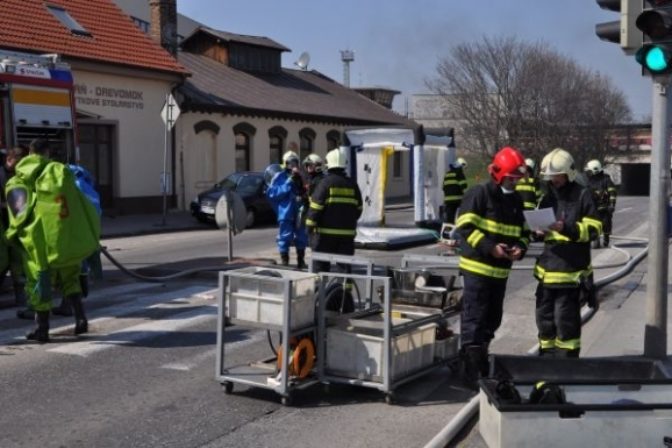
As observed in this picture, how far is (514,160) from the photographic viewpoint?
20.9ft

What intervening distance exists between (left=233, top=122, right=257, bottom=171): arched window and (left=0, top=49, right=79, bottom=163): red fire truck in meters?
17.8

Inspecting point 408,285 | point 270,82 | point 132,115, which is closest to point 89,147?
point 132,115

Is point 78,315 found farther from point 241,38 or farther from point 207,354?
point 241,38

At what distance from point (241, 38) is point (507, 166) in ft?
105

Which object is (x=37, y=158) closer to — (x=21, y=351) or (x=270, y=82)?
(x=21, y=351)

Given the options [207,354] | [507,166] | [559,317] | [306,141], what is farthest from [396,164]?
[507,166]

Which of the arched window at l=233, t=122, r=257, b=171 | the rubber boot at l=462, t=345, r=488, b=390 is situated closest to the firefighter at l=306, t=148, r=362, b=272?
the rubber boot at l=462, t=345, r=488, b=390

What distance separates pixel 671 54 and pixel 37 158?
18.6 ft

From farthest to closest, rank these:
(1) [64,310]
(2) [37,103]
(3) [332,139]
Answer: (3) [332,139] < (2) [37,103] < (1) [64,310]

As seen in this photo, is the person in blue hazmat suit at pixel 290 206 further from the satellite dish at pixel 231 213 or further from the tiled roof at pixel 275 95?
the tiled roof at pixel 275 95

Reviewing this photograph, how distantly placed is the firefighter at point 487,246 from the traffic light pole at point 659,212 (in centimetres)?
135

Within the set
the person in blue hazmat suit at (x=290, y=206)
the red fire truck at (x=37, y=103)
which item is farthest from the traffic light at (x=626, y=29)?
the red fire truck at (x=37, y=103)

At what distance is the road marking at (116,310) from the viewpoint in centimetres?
851

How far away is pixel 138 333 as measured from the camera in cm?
858
